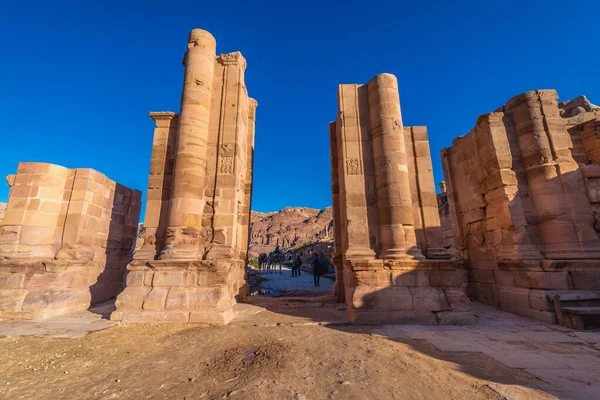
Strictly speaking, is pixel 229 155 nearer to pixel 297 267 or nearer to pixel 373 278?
pixel 373 278

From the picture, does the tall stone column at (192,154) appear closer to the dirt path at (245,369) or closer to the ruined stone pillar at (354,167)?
the dirt path at (245,369)

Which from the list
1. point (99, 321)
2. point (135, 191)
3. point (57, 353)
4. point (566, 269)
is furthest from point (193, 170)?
point (566, 269)

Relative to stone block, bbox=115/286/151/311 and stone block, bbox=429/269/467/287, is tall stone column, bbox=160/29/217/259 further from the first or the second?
stone block, bbox=429/269/467/287

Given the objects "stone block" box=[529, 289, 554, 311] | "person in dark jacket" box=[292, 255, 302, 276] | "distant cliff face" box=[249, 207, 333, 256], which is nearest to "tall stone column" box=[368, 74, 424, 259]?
"stone block" box=[529, 289, 554, 311]

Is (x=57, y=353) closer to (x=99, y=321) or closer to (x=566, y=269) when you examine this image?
(x=99, y=321)

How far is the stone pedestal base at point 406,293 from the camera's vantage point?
539 cm

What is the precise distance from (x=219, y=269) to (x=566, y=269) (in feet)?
26.3

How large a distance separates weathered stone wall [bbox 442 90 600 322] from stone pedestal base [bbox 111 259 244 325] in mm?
7072

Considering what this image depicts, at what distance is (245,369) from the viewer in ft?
10.1

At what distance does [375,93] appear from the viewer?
24.1 feet

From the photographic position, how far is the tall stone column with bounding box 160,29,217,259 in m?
6.32

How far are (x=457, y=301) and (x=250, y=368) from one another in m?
4.70

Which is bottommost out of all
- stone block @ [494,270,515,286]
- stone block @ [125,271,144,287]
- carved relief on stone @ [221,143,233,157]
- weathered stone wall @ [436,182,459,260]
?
stone block @ [494,270,515,286]

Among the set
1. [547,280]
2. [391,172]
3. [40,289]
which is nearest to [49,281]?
[40,289]
